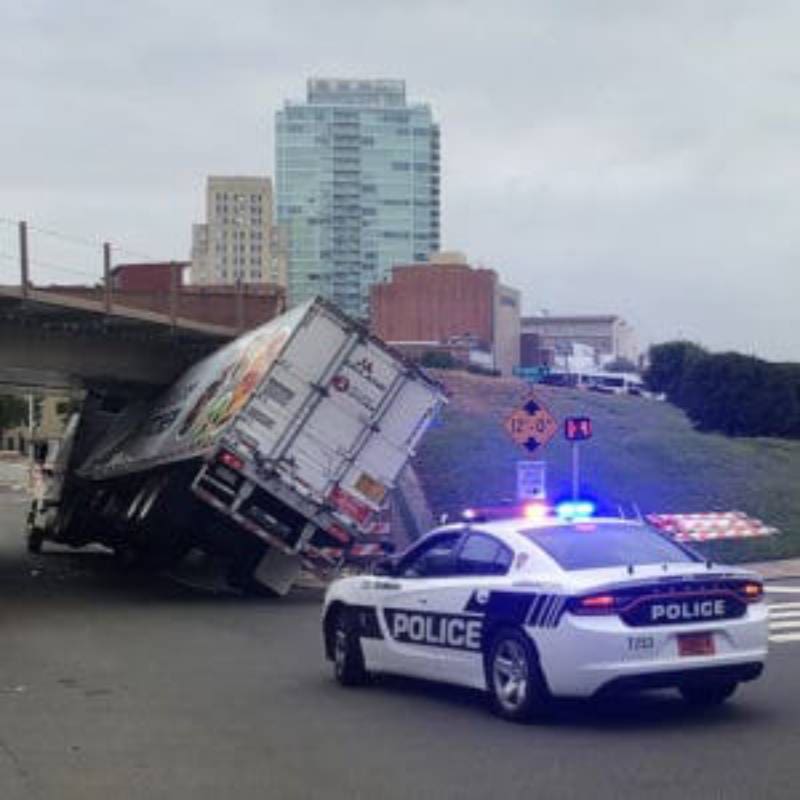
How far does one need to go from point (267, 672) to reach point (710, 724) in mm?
4907

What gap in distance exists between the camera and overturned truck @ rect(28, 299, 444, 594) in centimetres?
2066

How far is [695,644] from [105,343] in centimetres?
2028

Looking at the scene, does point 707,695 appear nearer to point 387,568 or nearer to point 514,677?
point 514,677

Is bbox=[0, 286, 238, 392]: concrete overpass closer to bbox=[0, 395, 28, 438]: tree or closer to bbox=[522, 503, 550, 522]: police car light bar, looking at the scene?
bbox=[522, 503, 550, 522]: police car light bar

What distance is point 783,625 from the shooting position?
17250 millimetres

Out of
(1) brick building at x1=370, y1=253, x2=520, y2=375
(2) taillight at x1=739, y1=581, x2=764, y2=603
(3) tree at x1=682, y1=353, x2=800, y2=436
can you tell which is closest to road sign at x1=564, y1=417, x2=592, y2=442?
(2) taillight at x1=739, y1=581, x2=764, y2=603

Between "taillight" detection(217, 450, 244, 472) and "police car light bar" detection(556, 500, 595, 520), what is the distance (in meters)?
8.83

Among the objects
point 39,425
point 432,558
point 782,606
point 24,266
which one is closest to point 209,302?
point 24,266

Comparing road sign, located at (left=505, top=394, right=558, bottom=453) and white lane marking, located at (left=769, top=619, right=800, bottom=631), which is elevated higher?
road sign, located at (left=505, top=394, right=558, bottom=453)

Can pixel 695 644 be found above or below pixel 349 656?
above

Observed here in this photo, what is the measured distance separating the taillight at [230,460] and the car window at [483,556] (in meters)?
9.14

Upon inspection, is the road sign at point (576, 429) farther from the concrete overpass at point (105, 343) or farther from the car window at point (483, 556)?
the car window at point (483, 556)

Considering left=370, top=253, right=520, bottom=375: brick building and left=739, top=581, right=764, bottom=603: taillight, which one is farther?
left=370, top=253, right=520, bottom=375: brick building

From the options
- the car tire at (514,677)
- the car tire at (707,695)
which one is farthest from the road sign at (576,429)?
the car tire at (514,677)
